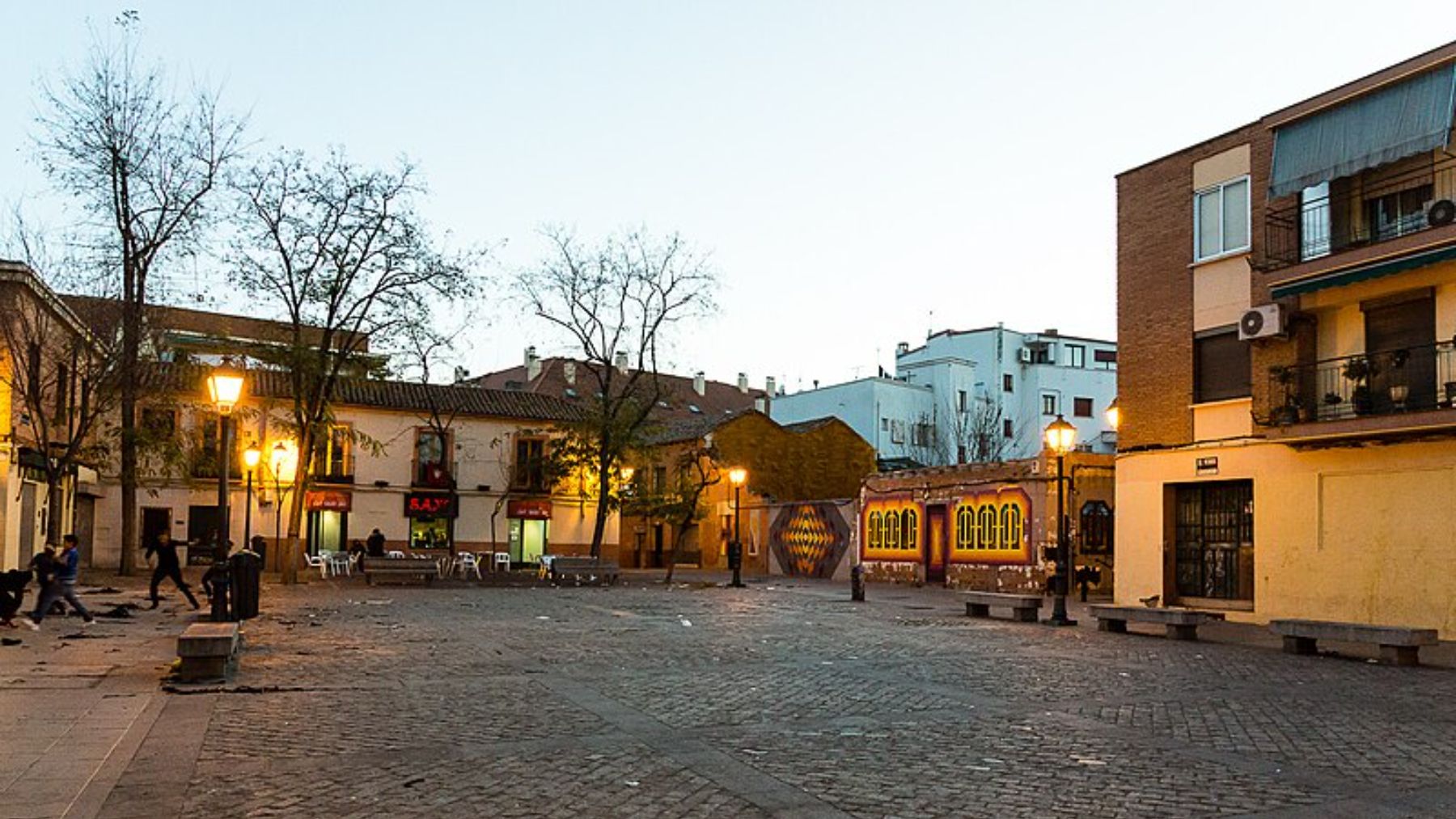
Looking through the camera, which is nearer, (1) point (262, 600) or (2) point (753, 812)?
(2) point (753, 812)

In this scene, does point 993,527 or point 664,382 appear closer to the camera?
point 993,527

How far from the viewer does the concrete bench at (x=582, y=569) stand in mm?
35719

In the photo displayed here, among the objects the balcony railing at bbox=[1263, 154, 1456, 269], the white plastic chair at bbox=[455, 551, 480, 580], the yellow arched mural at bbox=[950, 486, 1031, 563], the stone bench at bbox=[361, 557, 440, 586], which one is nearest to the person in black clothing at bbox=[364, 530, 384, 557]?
the white plastic chair at bbox=[455, 551, 480, 580]

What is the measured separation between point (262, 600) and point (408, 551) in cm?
2462

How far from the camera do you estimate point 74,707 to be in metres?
10.2

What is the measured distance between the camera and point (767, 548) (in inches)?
1871

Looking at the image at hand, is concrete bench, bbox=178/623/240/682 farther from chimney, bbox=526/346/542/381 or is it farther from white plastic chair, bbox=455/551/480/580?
chimney, bbox=526/346/542/381

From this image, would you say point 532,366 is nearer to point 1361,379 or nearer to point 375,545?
point 375,545

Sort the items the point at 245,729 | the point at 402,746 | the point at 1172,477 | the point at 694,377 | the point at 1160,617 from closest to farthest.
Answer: the point at 402,746
the point at 245,729
the point at 1160,617
the point at 1172,477
the point at 694,377

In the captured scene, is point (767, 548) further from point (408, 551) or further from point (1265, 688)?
point (1265, 688)

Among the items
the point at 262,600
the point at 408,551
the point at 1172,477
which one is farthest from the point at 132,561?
the point at 1172,477

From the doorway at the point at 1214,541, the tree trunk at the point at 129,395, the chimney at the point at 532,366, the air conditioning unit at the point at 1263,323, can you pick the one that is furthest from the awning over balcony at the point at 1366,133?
the chimney at the point at 532,366

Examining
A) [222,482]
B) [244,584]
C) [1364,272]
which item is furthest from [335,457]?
[1364,272]

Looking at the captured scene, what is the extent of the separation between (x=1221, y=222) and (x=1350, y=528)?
19.9 feet
